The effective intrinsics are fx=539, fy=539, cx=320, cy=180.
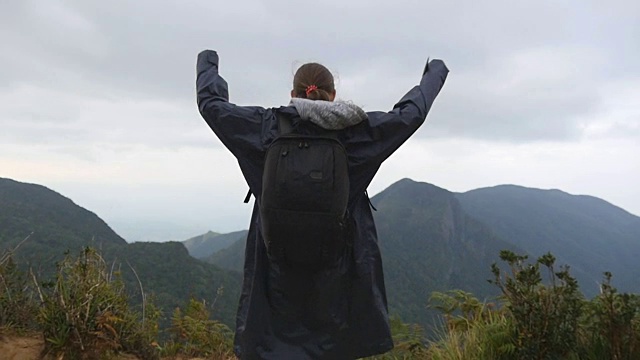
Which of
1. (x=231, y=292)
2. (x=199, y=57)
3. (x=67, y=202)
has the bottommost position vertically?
(x=231, y=292)

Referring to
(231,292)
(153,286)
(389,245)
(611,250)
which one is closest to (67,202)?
(231,292)

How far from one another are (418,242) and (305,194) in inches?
3202

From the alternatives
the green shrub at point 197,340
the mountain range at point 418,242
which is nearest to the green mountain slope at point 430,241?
the mountain range at point 418,242

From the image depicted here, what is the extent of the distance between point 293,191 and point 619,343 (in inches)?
82.7

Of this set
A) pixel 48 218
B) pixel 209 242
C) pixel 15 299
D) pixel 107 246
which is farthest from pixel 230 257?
pixel 15 299

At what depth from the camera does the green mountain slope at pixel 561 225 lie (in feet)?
369

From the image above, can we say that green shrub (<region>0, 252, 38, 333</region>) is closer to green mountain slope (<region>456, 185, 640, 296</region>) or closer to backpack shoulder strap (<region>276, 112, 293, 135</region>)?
backpack shoulder strap (<region>276, 112, 293, 135</region>)

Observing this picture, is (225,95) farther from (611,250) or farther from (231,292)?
(611,250)

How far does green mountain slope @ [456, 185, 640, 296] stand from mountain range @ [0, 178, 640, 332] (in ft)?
0.99

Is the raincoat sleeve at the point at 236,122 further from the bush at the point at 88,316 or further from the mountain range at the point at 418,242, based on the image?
the mountain range at the point at 418,242

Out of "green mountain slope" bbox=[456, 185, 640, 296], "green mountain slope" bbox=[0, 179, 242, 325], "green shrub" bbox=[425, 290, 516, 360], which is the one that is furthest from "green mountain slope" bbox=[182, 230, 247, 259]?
"green shrub" bbox=[425, 290, 516, 360]

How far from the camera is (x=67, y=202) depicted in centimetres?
4500

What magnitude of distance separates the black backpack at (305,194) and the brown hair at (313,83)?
24cm

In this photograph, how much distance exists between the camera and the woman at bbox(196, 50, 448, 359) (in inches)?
83.4
